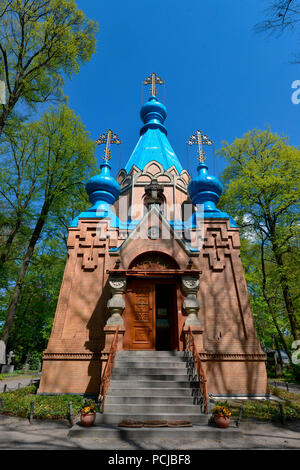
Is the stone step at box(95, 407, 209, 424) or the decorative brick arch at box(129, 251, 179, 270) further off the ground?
the decorative brick arch at box(129, 251, 179, 270)

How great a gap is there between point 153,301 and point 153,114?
17.8 meters

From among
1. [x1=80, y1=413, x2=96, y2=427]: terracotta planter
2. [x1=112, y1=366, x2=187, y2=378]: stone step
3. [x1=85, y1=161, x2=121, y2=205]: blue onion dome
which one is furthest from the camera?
[x1=85, y1=161, x2=121, y2=205]: blue onion dome

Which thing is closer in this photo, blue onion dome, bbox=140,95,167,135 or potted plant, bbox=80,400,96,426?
potted plant, bbox=80,400,96,426

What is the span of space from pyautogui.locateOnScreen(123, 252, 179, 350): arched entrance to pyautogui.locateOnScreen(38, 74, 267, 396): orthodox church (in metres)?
0.03

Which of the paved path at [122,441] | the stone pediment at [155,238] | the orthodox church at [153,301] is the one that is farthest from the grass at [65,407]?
the stone pediment at [155,238]

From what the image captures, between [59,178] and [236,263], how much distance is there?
1163 centimetres

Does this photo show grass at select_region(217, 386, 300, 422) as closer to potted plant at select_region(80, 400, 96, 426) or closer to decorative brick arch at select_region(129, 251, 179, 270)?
potted plant at select_region(80, 400, 96, 426)

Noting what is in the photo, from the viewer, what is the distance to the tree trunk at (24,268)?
1397 cm

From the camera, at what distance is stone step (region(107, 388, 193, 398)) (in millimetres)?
→ 6703

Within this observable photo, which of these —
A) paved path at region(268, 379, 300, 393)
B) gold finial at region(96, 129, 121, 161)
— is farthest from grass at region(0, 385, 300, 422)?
gold finial at region(96, 129, 121, 161)

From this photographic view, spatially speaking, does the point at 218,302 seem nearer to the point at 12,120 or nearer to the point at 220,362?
the point at 220,362

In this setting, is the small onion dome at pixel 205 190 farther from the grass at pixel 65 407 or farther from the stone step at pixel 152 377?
the grass at pixel 65 407

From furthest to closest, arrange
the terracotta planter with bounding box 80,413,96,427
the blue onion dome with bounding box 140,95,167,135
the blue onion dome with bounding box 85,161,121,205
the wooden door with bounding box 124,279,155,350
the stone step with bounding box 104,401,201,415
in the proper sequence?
the blue onion dome with bounding box 140,95,167,135
the blue onion dome with bounding box 85,161,121,205
the wooden door with bounding box 124,279,155,350
the stone step with bounding box 104,401,201,415
the terracotta planter with bounding box 80,413,96,427

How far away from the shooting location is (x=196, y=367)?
7.35 meters
